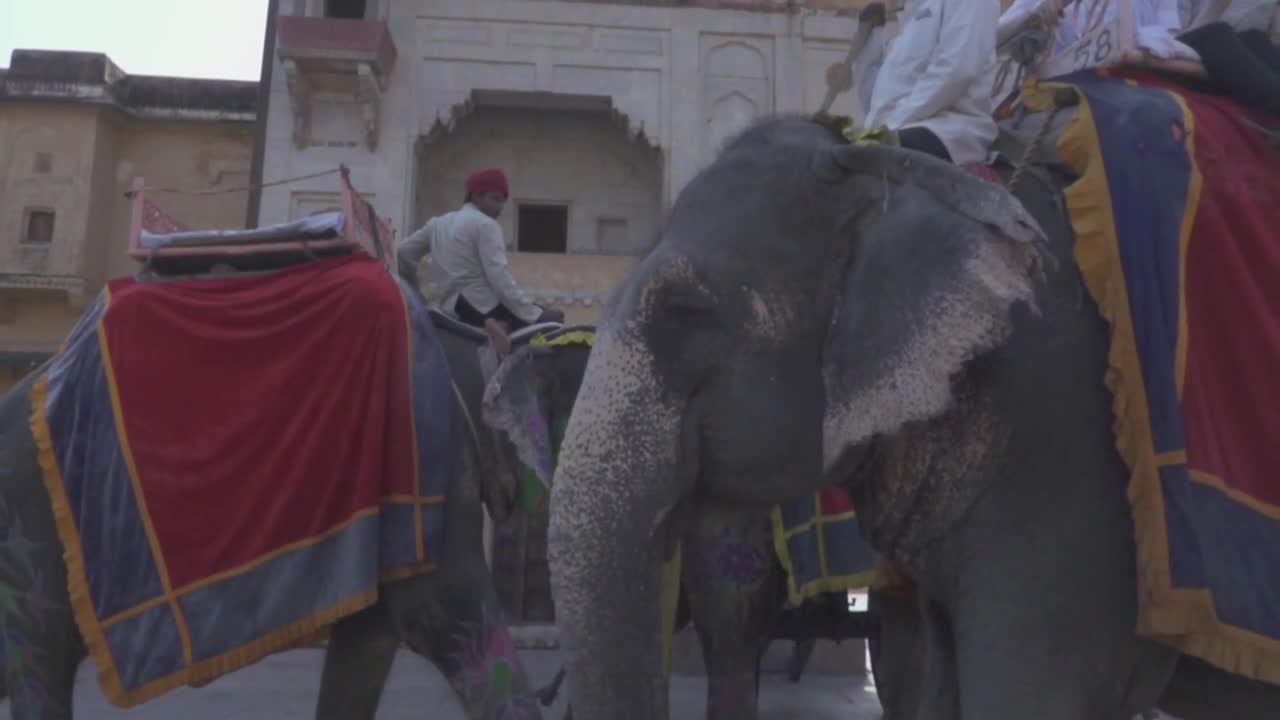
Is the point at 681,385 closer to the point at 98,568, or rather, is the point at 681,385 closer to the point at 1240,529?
the point at 1240,529

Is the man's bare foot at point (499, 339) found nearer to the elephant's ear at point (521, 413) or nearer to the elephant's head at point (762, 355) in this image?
the elephant's ear at point (521, 413)

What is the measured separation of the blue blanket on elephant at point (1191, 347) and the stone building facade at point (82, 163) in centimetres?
1599

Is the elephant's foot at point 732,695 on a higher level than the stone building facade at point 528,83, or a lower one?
lower

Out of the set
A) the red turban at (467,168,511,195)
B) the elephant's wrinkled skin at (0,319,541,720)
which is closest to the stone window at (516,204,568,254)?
the red turban at (467,168,511,195)

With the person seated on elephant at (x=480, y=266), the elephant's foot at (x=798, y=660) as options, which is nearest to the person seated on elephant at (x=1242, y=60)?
the person seated on elephant at (x=480, y=266)

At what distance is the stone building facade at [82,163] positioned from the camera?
17.0 metres

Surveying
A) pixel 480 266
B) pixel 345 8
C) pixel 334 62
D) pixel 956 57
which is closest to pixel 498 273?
pixel 480 266

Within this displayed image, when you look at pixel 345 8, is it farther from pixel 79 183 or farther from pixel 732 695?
pixel 732 695

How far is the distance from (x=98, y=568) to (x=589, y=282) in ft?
36.7

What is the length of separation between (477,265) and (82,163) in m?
14.6

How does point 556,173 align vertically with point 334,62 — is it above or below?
below

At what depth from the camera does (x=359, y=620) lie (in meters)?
3.56

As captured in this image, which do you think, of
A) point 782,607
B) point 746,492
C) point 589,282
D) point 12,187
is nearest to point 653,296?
point 746,492

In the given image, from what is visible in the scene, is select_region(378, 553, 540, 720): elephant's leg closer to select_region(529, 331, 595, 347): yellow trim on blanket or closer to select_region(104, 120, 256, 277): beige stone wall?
select_region(529, 331, 595, 347): yellow trim on blanket
